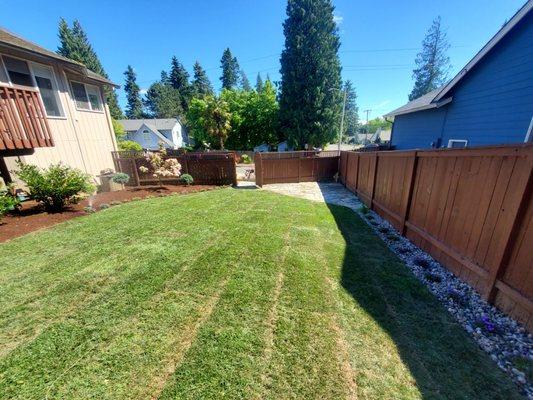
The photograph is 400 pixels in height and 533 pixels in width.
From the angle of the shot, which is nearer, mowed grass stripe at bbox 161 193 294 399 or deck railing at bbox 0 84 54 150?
mowed grass stripe at bbox 161 193 294 399

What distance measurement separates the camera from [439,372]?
201 centimetres

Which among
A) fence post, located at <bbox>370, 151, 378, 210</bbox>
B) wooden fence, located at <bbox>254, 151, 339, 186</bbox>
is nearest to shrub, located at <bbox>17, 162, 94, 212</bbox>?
wooden fence, located at <bbox>254, 151, 339, 186</bbox>

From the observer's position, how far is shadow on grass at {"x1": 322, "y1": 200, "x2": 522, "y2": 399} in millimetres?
1896

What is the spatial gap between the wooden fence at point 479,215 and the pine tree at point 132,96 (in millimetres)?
67626

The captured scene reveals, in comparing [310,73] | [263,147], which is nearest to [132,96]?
[263,147]

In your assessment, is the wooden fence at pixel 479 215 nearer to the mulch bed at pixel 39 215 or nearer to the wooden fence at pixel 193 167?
the wooden fence at pixel 193 167

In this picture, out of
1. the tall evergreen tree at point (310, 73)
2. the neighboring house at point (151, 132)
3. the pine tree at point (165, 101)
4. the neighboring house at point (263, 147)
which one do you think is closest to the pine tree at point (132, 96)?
the pine tree at point (165, 101)

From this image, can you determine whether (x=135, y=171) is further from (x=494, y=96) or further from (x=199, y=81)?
(x=199, y=81)

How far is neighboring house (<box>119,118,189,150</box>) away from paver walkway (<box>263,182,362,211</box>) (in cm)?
3235

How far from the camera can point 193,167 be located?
10.8 meters

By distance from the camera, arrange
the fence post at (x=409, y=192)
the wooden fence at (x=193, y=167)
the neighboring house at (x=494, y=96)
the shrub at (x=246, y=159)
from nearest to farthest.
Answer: the fence post at (x=409, y=192) < the neighboring house at (x=494, y=96) < the wooden fence at (x=193, y=167) < the shrub at (x=246, y=159)

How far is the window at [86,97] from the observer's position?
29.8ft

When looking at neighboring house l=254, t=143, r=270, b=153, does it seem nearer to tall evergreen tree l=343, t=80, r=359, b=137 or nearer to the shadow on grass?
the shadow on grass

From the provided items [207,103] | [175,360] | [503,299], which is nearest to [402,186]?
[503,299]
